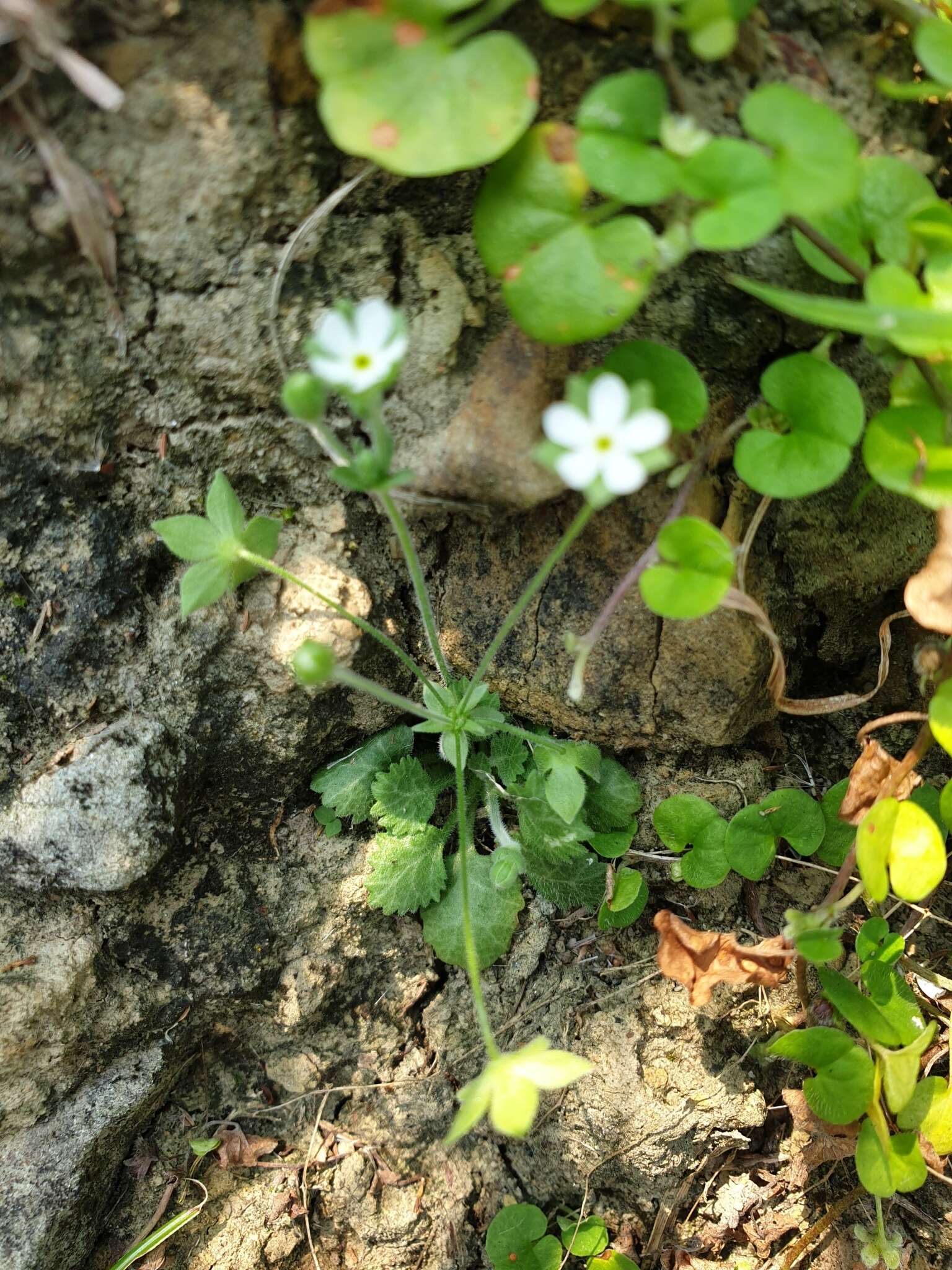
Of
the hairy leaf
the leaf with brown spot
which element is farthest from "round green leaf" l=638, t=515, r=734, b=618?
the leaf with brown spot

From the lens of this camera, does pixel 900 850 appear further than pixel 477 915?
No

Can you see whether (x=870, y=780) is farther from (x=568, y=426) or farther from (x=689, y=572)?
(x=568, y=426)

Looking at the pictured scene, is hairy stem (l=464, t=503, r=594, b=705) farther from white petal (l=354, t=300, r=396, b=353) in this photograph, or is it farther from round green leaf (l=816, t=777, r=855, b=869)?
round green leaf (l=816, t=777, r=855, b=869)

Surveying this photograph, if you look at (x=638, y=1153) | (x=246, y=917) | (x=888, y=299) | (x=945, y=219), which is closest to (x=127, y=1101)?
(x=246, y=917)

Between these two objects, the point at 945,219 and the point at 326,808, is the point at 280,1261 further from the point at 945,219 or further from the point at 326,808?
the point at 945,219

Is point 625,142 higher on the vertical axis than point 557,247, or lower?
higher

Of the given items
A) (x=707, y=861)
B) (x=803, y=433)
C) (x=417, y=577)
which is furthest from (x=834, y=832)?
(x=417, y=577)

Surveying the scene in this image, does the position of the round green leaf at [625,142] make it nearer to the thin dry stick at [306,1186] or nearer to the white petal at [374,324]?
the white petal at [374,324]
